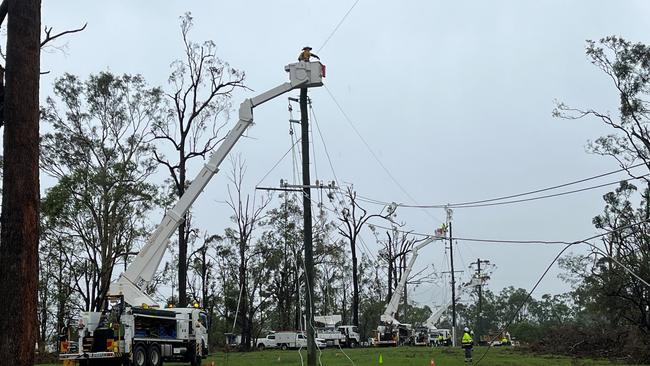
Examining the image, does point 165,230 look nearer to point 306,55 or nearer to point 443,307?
point 306,55

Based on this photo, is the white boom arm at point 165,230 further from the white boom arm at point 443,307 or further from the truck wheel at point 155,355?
the white boom arm at point 443,307

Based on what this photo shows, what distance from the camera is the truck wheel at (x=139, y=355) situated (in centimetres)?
2331

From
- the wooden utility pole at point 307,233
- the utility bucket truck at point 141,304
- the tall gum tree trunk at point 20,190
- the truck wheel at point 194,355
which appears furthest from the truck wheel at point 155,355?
the tall gum tree trunk at point 20,190

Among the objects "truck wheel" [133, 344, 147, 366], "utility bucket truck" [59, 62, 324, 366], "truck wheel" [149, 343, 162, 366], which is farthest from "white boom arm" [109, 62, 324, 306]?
"truck wheel" [149, 343, 162, 366]

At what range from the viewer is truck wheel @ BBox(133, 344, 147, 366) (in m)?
23.3

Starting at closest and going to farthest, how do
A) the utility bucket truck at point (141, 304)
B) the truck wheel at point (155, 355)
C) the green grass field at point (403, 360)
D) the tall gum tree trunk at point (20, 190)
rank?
the tall gum tree trunk at point (20, 190)
the utility bucket truck at point (141, 304)
the truck wheel at point (155, 355)
the green grass field at point (403, 360)

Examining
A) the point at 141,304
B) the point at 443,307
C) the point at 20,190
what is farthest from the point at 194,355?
the point at 443,307

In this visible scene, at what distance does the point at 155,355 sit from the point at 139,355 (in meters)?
0.97

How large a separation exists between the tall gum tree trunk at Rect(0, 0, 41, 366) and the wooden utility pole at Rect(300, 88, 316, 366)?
13003mm

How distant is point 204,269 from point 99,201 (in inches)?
702

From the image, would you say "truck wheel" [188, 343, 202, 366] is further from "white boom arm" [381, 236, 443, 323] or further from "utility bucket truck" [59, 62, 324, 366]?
"white boom arm" [381, 236, 443, 323]

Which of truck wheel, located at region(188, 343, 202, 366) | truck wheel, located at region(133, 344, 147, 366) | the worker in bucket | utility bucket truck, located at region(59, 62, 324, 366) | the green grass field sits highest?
the worker in bucket

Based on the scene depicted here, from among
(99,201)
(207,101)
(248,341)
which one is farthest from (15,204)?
(248,341)

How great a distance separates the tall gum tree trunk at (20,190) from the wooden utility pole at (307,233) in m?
13.0
